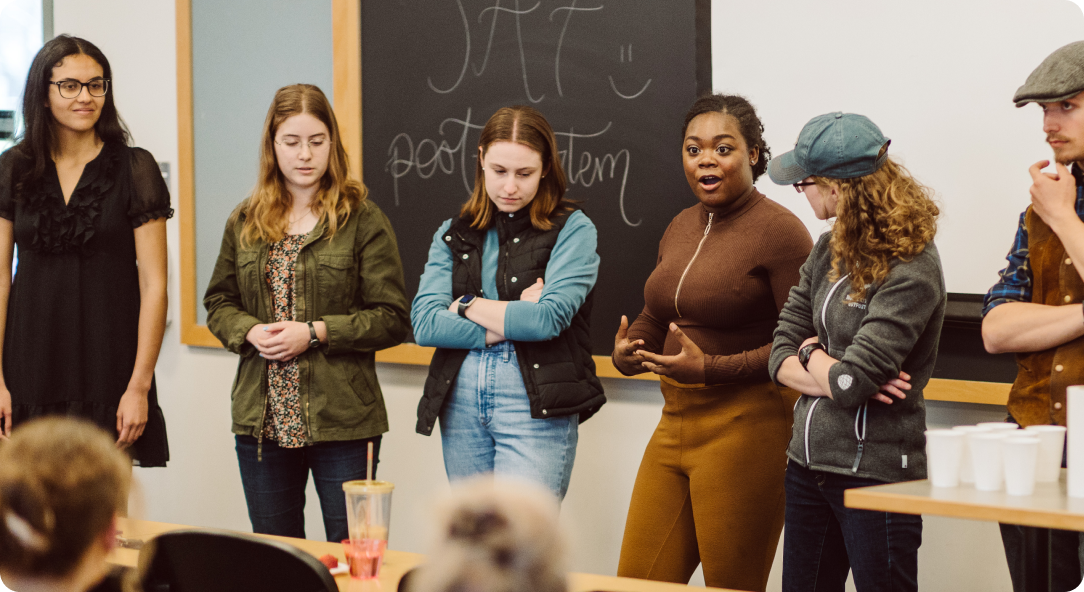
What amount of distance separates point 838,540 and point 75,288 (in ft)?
6.65

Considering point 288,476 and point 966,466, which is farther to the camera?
point 288,476

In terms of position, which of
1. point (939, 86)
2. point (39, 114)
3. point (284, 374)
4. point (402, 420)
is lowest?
point (402, 420)

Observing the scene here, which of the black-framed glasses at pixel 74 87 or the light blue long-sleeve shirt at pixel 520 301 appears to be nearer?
the light blue long-sleeve shirt at pixel 520 301

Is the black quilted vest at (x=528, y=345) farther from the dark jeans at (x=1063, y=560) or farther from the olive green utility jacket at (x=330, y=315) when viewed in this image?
the dark jeans at (x=1063, y=560)

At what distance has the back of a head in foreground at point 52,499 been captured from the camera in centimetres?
95

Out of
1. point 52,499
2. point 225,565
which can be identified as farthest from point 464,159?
point 52,499

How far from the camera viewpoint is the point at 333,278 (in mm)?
2467

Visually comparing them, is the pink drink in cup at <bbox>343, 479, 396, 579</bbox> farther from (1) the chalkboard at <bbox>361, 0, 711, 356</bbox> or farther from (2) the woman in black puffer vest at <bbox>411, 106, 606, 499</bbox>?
(1) the chalkboard at <bbox>361, 0, 711, 356</bbox>

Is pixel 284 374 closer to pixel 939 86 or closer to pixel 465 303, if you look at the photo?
pixel 465 303

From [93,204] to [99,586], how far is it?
5.37ft

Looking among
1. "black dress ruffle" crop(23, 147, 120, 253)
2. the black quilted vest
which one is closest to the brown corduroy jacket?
the black quilted vest

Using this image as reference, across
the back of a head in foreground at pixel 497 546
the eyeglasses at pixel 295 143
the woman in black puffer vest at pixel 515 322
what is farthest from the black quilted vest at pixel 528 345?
the back of a head in foreground at pixel 497 546

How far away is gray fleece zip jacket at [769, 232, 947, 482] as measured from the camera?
5.85 ft

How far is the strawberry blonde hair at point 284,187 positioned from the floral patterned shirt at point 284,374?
49 millimetres
